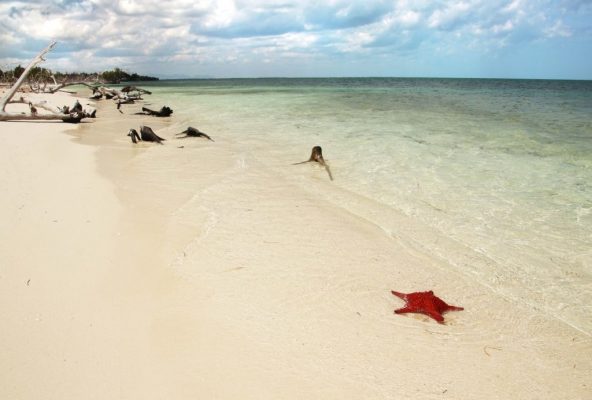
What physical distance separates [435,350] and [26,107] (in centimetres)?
2454

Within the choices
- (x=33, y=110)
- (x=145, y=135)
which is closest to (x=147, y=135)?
(x=145, y=135)

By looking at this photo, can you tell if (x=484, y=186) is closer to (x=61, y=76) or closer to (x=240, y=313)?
(x=240, y=313)

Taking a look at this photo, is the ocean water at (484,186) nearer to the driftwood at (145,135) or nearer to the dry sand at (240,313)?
the dry sand at (240,313)

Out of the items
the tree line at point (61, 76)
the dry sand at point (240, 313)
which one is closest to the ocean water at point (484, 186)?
the dry sand at point (240, 313)

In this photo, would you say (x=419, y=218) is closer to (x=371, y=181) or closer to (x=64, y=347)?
(x=371, y=181)

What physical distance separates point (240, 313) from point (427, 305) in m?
1.72

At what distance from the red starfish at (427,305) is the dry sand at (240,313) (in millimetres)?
79

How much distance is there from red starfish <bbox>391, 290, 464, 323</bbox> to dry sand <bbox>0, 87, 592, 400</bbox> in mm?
79

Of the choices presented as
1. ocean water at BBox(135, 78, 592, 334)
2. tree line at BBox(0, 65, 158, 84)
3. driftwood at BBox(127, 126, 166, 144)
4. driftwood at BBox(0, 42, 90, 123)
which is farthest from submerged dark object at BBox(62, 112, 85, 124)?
tree line at BBox(0, 65, 158, 84)

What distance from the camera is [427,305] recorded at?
3580 mm

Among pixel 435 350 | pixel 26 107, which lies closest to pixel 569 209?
pixel 435 350

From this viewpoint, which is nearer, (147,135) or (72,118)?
(147,135)

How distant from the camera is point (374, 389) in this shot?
2.66 m

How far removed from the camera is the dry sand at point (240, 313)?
8.75 ft
